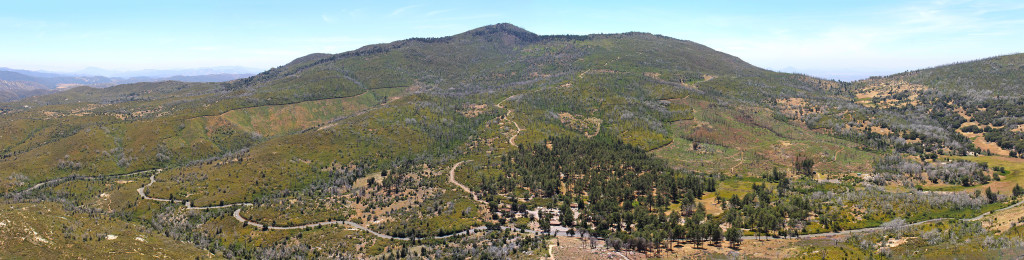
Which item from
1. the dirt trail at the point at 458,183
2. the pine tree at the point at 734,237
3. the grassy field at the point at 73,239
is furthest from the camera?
the dirt trail at the point at 458,183

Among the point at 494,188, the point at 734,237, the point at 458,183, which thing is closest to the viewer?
the point at 734,237

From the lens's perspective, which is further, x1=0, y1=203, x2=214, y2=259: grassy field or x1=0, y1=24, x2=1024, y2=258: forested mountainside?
x1=0, y1=24, x2=1024, y2=258: forested mountainside

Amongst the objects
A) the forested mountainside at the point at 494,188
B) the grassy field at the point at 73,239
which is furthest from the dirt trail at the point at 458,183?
the grassy field at the point at 73,239

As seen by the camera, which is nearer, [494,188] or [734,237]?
[734,237]

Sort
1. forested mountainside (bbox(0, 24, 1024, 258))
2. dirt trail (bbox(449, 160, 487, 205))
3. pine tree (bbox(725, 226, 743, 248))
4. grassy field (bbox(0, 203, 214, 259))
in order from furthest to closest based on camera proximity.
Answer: dirt trail (bbox(449, 160, 487, 205))
forested mountainside (bbox(0, 24, 1024, 258))
pine tree (bbox(725, 226, 743, 248))
grassy field (bbox(0, 203, 214, 259))

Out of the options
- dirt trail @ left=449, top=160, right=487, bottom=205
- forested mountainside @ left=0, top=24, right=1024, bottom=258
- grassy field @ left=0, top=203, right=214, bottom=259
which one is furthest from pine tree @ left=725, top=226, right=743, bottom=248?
grassy field @ left=0, top=203, right=214, bottom=259

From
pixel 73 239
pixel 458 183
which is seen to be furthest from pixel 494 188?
pixel 73 239

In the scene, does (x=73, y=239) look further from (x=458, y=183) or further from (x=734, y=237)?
(x=734, y=237)

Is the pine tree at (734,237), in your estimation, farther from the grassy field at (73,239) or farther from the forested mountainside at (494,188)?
the grassy field at (73,239)

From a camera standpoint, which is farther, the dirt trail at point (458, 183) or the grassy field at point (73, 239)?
the dirt trail at point (458, 183)

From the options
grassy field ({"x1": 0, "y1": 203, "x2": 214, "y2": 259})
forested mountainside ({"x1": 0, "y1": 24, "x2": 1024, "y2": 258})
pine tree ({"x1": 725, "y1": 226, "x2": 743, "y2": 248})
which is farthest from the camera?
forested mountainside ({"x1": 0, "y1": 24, "x2": 1024, "y2": 258})

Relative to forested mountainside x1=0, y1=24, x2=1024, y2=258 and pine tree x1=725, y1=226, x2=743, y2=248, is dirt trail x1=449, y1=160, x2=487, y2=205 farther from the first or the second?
pine tree x1=725, y1=226, x2=743, y2=248

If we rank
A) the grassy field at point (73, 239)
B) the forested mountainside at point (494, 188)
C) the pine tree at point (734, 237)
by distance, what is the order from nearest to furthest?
the grassy field at point (73, 239) → the pine tree at point (734, 237) → the forested mountainside at point (494, 188)
